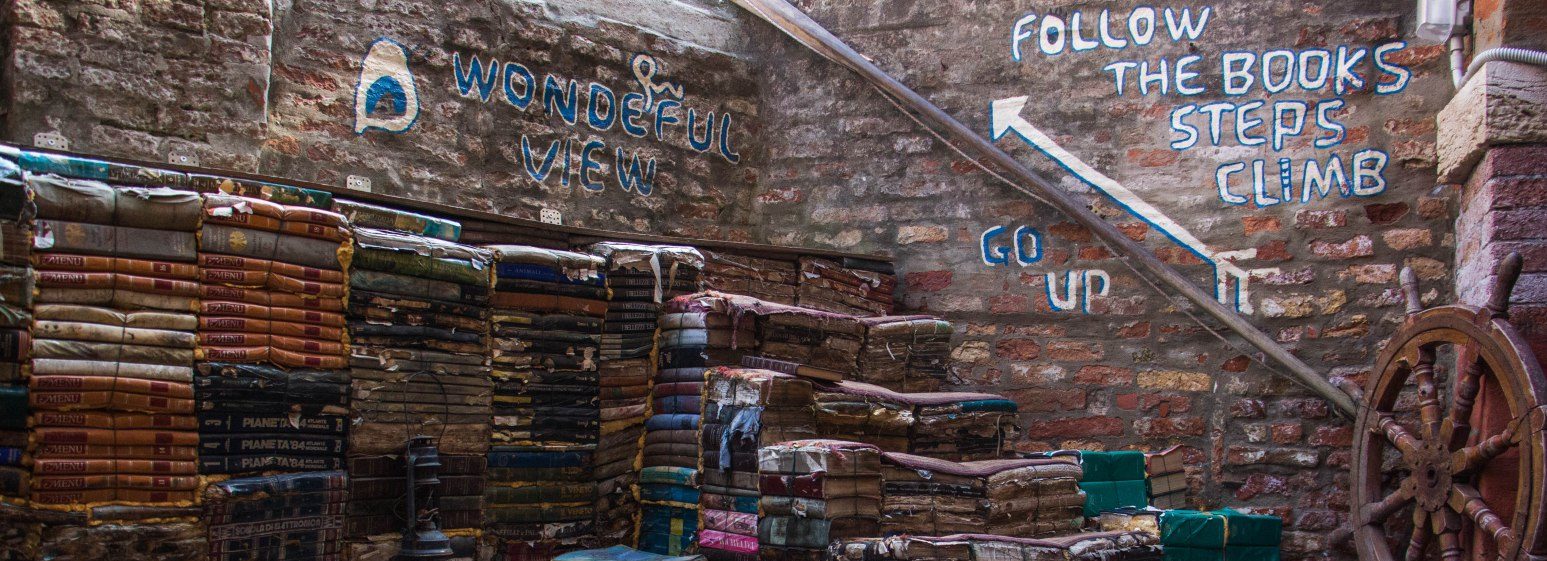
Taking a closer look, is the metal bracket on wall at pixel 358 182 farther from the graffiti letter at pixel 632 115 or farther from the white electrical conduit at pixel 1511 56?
the white electrical conduit at pixel 1511 56

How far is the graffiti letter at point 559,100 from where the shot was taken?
6.29m

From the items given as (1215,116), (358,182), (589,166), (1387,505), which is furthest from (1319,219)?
(358,182)

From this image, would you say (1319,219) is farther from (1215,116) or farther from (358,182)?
(358,182)


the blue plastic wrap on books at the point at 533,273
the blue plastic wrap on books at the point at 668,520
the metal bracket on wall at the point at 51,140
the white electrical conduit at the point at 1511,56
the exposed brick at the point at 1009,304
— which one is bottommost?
the blue plastic wrap on books at the point at 668,520

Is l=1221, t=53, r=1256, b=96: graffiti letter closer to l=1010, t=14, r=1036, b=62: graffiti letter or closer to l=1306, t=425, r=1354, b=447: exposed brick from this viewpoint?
l=1010, t=14, r=1036, b=62: graffiti letter

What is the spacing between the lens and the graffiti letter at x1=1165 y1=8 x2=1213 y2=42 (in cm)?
625

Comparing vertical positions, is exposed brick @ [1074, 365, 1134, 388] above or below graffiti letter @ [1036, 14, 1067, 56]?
below

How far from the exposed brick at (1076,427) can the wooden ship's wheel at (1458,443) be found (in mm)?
1131

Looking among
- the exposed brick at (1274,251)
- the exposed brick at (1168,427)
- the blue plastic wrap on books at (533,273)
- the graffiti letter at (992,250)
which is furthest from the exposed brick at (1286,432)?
the blue plastic wrap on books at (533,273)

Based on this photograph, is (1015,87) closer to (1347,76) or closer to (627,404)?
(1347,76)

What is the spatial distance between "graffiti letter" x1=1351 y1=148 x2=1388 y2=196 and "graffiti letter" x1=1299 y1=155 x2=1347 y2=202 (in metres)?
0.06

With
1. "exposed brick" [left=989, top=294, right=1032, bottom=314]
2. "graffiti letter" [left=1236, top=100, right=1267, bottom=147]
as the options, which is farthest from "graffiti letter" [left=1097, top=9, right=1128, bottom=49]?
"exposed brick" [left=989, top=294, right=1032, bottom=314]

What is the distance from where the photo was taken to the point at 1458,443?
4.72m

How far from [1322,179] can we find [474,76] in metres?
4.09
